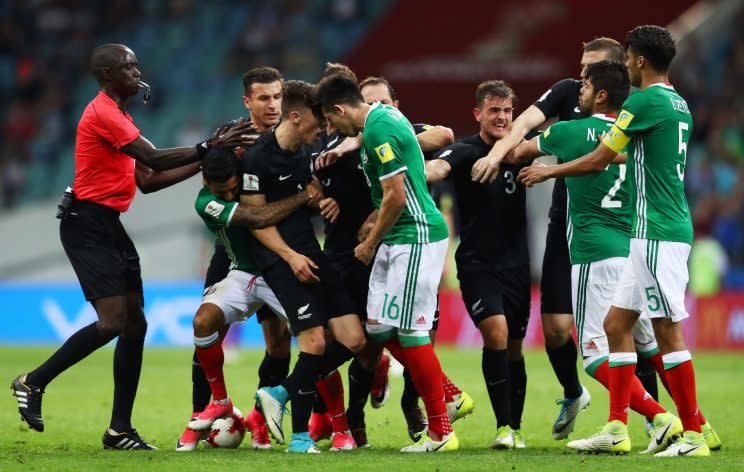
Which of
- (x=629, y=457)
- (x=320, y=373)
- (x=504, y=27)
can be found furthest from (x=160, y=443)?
(x=504, y=27)

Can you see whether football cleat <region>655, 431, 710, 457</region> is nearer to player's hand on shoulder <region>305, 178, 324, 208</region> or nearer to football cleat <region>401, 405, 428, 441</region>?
football cleat <region>401, 405, 428, 441</region>

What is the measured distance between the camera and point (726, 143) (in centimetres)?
2322

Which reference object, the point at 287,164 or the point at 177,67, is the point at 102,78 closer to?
the point at 287,164

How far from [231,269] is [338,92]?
163 centimetres

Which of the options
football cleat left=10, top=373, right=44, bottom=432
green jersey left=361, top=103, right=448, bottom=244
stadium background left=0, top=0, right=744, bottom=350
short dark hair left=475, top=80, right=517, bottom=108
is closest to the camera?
green jersey left=361, top=103, right=448, bottom=244

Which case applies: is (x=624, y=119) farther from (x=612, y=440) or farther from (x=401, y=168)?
(x=612, y=440)

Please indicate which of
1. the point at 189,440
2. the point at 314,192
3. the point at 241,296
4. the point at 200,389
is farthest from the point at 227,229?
the point at 189,440

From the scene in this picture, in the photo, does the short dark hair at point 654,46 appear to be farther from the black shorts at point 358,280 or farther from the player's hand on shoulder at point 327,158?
the black shorts at point 358,280

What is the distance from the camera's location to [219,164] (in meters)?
8.24

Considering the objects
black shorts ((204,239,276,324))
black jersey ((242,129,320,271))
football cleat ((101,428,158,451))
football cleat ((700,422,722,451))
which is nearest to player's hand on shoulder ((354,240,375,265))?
black jersey ((242,129,320,271))

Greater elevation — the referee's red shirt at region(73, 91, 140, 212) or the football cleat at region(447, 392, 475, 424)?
the referee's red shirt at region(73, 91, 140, 212)

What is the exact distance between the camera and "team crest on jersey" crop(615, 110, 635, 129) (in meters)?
7.65

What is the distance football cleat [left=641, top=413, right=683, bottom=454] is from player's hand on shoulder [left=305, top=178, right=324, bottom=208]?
2.74m

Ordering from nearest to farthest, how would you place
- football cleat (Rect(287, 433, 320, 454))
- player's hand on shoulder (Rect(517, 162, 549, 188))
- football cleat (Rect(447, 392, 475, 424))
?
player's hand on shoulder (Rect(517, 162, 549, 188)) < football cleat (Rect(287, 433, 320, 454)) < football cleat (Rect(447, 392, 475, 424))
